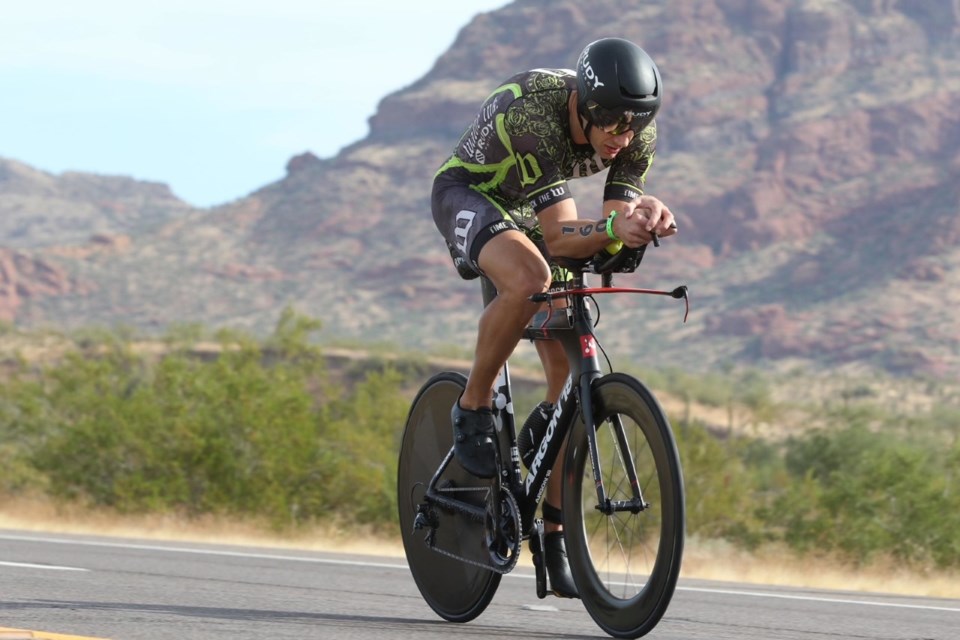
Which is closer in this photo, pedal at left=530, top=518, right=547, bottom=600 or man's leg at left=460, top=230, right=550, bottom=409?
man's leg at left=460, top=230, right=550, bottom=409

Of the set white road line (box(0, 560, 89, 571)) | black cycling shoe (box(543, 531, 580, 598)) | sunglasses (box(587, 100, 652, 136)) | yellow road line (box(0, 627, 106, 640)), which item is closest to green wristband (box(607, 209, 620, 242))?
sunglasses (box(587, 100, 652, 136))

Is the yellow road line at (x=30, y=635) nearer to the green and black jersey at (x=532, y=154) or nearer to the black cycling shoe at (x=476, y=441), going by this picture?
the black cycling shoe at (x=476, y=441)

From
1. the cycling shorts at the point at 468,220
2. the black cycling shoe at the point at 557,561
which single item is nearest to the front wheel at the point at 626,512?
the black cycling shoe at the point at 557,561

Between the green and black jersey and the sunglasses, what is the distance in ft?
0.55

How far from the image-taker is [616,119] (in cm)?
466

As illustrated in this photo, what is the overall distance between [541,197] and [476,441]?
3.27 feet

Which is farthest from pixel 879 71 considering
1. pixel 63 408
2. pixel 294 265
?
pixel 63 408

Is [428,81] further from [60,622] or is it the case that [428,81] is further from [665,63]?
[60,622]

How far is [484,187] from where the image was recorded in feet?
17.0

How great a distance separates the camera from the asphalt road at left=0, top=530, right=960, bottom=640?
4.91 metres

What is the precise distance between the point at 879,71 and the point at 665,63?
22.8 m

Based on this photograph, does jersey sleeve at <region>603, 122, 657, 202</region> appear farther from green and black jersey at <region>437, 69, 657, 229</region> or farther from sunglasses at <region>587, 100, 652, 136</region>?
sunglasses at <region>587, 100, 652, 136</region>

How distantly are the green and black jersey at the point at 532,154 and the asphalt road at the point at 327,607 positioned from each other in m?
1.55

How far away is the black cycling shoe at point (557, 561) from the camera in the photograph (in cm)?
499
